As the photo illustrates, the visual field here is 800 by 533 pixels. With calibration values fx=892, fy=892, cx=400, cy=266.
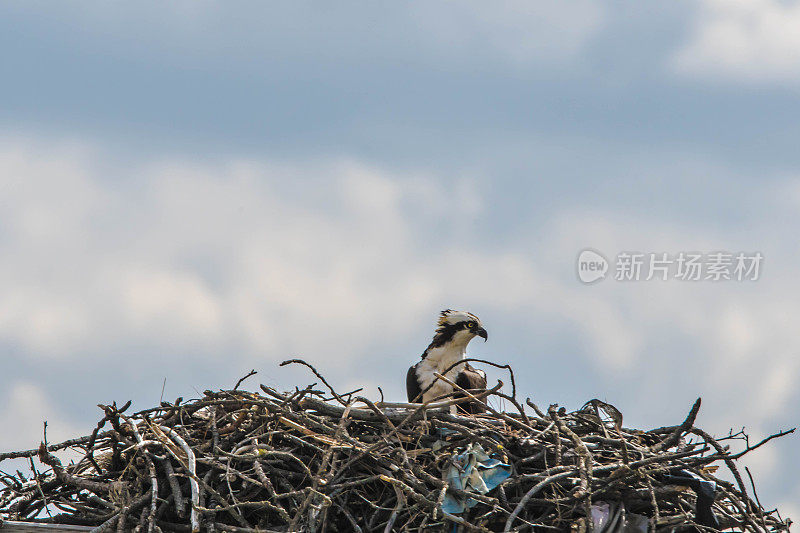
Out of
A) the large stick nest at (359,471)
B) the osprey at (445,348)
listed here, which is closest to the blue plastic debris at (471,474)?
the large stick nest at (359,471)

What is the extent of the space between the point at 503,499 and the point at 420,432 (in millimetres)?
615

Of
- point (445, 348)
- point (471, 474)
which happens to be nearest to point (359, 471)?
point (471, 474)

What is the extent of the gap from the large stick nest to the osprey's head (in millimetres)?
2395

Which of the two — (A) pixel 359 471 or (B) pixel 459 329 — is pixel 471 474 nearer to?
(A) pixel 359 471

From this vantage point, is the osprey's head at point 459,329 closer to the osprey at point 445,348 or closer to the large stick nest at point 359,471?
the osprey at point 445,348

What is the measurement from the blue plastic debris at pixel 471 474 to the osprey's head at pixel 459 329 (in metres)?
2.71

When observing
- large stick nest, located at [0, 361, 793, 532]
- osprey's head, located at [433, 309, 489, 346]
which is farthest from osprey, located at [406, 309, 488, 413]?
large stick nest, located at [0, 361, 793, 532]

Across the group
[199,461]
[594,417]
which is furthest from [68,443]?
[594,417]

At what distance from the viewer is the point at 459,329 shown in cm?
793

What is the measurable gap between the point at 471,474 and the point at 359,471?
659 millimetres

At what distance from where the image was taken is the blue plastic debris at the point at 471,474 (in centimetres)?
510

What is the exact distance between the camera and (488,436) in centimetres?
533

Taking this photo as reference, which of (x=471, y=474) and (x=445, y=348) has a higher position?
(x=445, y=348)

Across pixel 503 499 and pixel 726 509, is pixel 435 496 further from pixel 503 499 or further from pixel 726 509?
pixel 726 509
